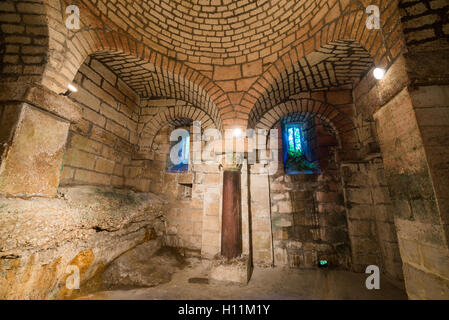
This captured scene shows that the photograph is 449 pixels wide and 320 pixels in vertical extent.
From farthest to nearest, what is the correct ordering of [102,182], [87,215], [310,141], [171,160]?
[171,160], [310,141], [102,182], [87,215]

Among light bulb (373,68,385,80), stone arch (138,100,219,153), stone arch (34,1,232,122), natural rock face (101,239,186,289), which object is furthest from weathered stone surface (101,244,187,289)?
light bulb (373,68,385,80)

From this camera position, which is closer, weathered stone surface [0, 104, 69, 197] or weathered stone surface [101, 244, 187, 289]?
weathered stone surface [0, 104, 69, 197]

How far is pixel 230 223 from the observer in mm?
2869

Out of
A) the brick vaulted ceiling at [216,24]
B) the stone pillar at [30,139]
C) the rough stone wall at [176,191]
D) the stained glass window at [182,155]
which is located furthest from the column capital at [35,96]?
the stained glass window at [182,155]

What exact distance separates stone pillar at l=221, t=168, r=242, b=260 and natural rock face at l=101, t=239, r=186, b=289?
0.97 m

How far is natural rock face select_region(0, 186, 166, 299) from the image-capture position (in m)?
1.50

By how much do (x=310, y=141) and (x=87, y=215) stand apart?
4.00 m

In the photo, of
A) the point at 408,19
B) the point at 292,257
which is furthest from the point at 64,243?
the point at 408,19

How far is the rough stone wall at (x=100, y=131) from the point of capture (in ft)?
8.82

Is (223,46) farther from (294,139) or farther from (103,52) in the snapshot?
(294,139)

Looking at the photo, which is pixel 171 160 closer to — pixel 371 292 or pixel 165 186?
pixel 165 186

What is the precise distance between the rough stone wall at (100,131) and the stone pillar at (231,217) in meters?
2.13

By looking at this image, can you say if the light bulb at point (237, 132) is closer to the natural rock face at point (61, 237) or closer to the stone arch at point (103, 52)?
the stone arch at point (103, 52)

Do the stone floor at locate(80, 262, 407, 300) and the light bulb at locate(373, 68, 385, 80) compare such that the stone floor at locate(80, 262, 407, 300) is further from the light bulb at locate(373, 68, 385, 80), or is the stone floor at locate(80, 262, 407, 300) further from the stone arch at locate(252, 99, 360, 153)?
the light bulb at locate(373, 68, 385, 80)
